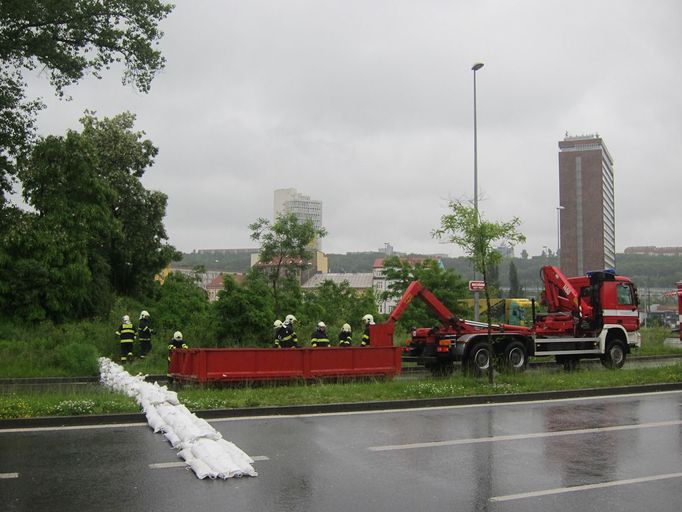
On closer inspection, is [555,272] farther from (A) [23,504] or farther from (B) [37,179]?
(B) [37,179]

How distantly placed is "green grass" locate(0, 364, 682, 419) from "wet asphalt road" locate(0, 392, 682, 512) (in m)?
0.84

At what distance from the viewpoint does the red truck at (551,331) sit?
60.2 feet

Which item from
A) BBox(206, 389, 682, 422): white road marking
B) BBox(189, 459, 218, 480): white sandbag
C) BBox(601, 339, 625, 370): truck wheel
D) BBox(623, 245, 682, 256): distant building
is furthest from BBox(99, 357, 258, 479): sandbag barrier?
BBox(623, 245, 682, 256): distant building

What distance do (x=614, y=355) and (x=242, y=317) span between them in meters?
12.1

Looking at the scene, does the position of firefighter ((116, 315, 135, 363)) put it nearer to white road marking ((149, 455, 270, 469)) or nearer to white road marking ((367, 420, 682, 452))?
white road marking ((149, 455, 270, 469))

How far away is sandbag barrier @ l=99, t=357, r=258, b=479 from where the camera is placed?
754 cm

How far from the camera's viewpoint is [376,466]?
319 inches

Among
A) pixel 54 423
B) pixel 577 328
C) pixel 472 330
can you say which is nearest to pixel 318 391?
pixel 54 423

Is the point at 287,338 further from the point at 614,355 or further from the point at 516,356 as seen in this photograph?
the point at 614,355

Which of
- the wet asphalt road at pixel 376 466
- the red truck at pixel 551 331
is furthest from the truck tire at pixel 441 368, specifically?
the wet asphalt road at pixel 376 466

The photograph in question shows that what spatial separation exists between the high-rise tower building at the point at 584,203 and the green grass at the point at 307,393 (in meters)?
118

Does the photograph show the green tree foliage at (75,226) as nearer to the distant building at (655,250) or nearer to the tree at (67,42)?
the tree at (67,42)

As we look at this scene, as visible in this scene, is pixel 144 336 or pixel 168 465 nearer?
pixel 168 465

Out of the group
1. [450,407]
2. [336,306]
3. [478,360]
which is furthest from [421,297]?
[336,306]
